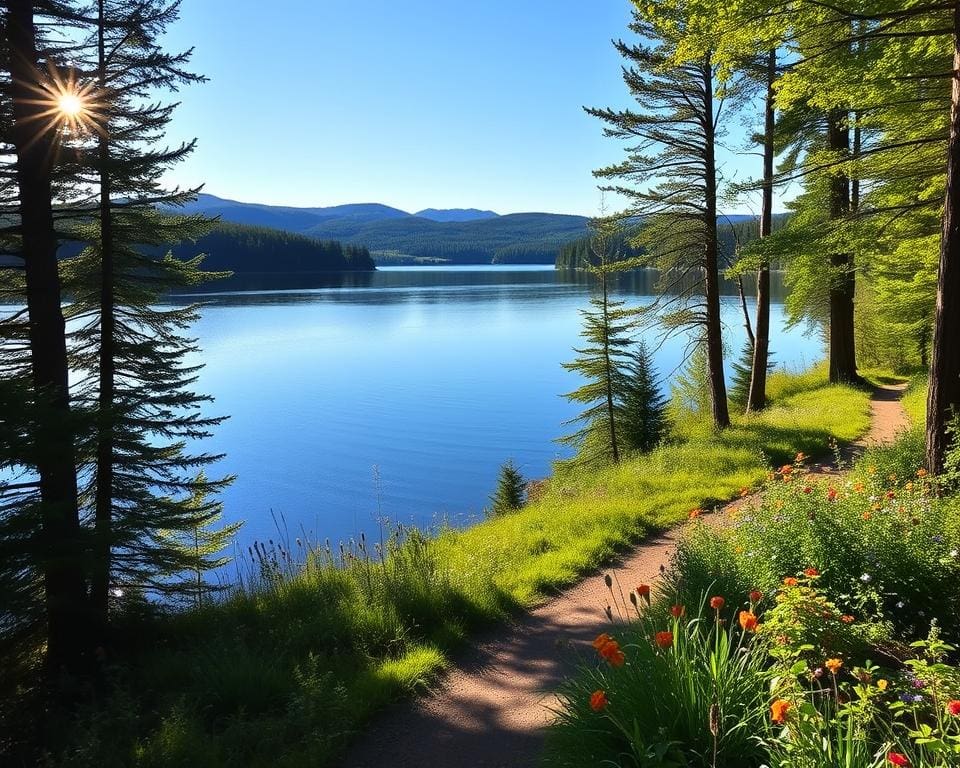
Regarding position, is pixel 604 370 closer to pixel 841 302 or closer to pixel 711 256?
pixel 711 256

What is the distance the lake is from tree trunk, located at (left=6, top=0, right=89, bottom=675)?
11.1 ft

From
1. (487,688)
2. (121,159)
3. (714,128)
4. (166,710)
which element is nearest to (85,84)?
(121,159)

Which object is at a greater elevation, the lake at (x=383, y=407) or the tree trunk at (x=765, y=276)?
the tree trunk at (x=765, y=276)

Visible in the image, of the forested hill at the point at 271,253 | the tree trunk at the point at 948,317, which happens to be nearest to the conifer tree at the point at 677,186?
the tree trunk at the point at 948,317

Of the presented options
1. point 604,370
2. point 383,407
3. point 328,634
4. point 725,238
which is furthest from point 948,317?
point 383,407

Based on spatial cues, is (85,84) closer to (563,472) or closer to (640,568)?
(640,568)

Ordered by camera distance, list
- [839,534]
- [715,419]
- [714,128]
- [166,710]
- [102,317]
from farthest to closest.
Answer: [715,419]
[714,128]
[102,317]
[166,710]
[839,534]

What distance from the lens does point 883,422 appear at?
13.1 metres

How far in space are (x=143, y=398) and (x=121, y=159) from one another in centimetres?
327

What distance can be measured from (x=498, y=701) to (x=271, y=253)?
136916 mm

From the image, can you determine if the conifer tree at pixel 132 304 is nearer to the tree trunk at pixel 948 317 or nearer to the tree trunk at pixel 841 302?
Answer: the tree trunk at pixel 948 317

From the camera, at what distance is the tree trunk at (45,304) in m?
6.41

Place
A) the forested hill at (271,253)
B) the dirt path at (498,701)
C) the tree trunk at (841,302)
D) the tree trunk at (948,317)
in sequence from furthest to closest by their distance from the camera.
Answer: the forested hill at (271,253) < the tree trunk at (841,302) < the tree trunk at (948,317) < the dirt path at (498,701)

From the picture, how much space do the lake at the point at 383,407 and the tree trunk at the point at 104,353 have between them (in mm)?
1848
